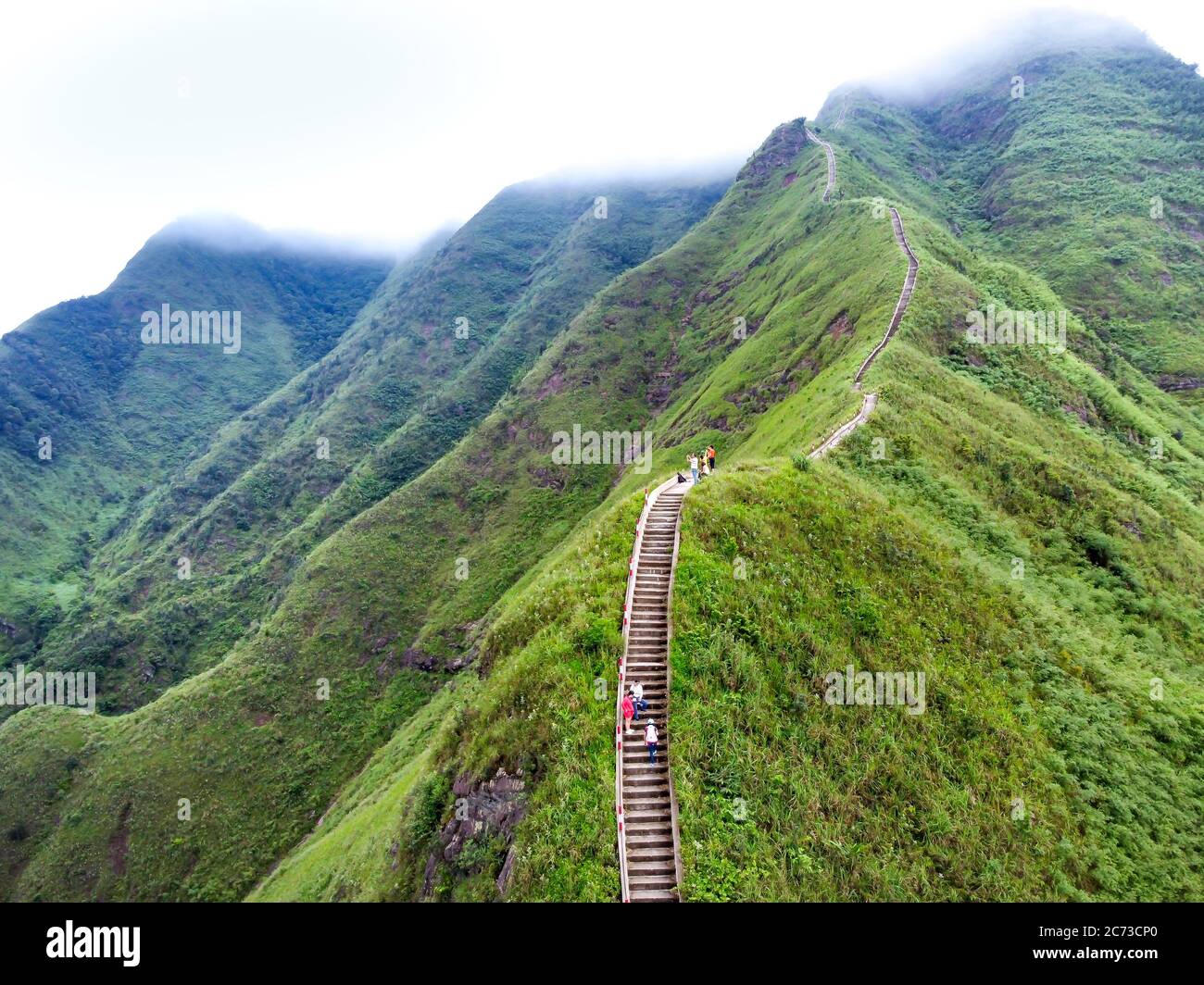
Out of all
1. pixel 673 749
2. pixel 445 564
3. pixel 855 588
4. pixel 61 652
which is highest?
pixel 855 588

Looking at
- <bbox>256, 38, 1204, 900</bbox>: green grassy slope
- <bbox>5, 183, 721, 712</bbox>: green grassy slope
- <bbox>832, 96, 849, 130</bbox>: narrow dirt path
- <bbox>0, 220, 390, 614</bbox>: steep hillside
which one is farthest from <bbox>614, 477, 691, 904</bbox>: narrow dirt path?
<bbox>832, 96, 849, 130</bbox>: narrow dirt path

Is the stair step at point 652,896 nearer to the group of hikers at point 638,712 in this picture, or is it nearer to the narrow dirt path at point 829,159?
the group of hikers at point 638,712

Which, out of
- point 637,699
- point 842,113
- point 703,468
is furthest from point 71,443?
point 842,113

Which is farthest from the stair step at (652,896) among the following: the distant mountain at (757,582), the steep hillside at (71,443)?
the steep hillside at (71,443)

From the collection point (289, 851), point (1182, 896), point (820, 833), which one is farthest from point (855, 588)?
point (289, 851)

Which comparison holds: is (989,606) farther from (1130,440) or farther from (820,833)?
(1130,440)

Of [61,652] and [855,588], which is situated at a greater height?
[855,588]
